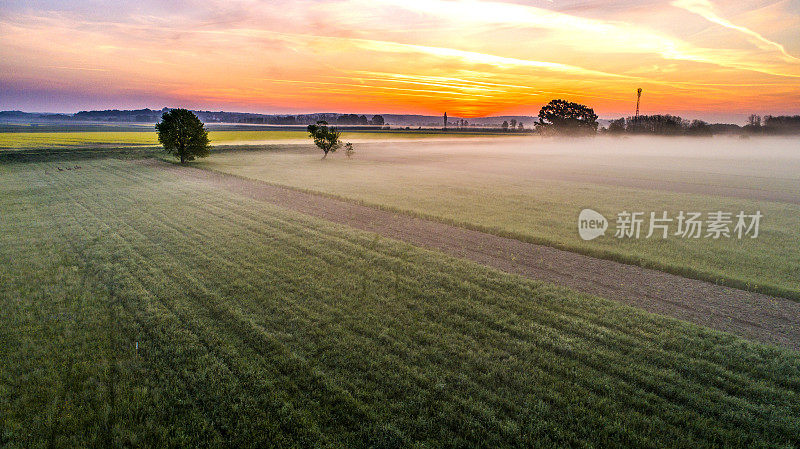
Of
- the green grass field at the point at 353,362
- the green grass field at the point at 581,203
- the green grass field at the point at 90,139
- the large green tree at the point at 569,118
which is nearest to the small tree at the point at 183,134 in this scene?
the green grass field at the point at 581,203

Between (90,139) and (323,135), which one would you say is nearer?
(323,135)

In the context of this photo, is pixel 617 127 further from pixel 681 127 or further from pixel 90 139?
pixel 90 139

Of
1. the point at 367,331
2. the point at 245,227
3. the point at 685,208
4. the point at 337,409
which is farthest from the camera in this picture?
the point at 685,208

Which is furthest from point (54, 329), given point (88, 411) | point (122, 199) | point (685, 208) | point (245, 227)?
point (685, 208)

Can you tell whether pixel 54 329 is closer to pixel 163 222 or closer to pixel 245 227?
pixel 245 227

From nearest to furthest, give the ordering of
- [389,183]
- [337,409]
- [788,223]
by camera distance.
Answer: [337,409]
[788,223]
[389,183]

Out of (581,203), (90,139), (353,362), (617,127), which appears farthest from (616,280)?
(617,127)

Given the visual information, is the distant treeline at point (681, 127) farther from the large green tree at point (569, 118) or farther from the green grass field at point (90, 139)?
the green grass field at point (90, 139)
